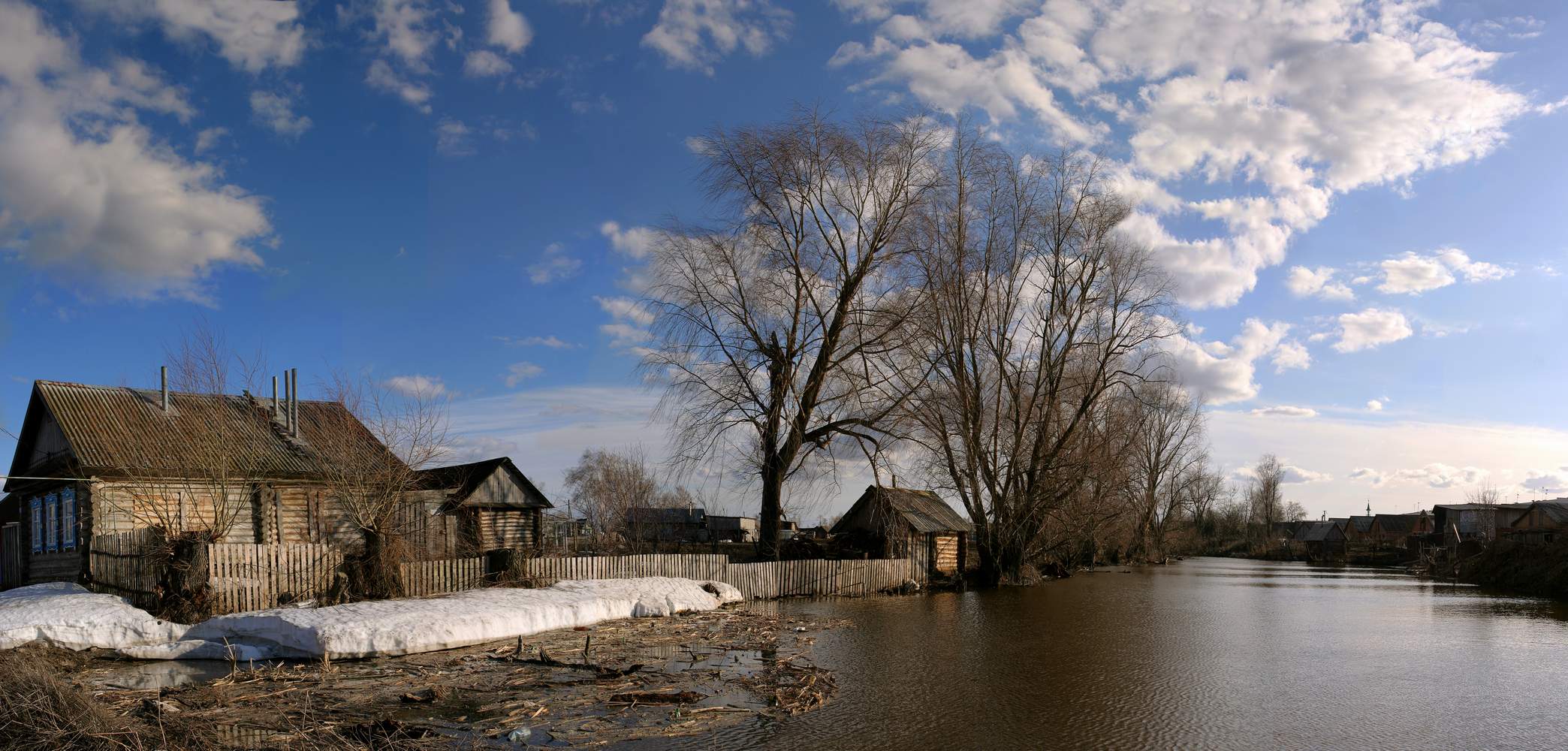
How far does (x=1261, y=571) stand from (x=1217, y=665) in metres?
44.3

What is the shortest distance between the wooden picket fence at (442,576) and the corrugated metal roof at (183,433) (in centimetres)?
269

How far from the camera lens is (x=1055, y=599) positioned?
87.4ft

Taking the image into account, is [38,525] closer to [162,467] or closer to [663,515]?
[162,467]

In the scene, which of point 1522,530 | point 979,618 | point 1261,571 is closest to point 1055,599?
point 979,618

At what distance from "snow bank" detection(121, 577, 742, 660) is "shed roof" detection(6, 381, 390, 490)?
13.7 feet

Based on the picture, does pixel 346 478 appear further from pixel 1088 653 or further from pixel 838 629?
pixel 1088 653

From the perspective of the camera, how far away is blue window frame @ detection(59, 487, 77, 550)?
20.8 metres

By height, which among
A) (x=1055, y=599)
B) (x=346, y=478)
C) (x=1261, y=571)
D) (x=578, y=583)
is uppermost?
(x=346, y=478)

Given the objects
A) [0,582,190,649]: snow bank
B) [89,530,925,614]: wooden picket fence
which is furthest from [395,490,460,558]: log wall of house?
[0,582,190,649]: snow bank

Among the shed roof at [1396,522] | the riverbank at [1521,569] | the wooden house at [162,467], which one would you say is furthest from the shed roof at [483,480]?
the shed roof at [1396,522]

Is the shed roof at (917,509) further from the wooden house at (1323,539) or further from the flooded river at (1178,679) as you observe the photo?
the wooden house at (1323,539)

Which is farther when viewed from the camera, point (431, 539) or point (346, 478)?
point (431, 539)

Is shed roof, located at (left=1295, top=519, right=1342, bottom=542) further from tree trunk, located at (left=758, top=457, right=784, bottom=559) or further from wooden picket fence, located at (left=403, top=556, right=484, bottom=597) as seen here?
wooden picket fence, located at (left=403, top=556, right=484, bottom=597)

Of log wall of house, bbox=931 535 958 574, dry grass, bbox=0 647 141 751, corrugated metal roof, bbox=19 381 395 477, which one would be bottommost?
log wall of house, bbox=931 535 958 574
